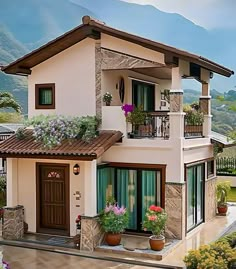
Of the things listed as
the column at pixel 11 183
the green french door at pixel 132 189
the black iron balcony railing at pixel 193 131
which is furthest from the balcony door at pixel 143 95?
the column at pixel 11 183

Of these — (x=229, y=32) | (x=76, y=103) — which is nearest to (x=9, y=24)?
(x=229, y=32)

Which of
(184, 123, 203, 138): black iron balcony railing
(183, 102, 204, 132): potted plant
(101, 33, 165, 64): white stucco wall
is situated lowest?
(184, 123, 203, 138): black iron balcony railing

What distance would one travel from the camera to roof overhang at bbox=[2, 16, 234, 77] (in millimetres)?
12665

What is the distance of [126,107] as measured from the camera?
1366 centimetres

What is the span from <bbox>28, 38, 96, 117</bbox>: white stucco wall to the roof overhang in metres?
0.25

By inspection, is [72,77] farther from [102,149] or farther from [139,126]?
[102,149]

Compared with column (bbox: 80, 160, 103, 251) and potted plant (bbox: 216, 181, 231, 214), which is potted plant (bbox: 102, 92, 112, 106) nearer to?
column (bbox: 80, 160, 103, 251)

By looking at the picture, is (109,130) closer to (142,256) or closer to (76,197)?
(76,197)

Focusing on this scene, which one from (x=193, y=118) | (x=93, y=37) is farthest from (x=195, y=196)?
(x=93, y=37)

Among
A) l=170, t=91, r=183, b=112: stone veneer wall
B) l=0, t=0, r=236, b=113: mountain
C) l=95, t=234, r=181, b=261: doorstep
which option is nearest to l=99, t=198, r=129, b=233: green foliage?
l=95, t=234, r=181, b=261: doorstep

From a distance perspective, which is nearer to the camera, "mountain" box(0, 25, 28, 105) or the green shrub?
the green shrub

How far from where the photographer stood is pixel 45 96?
15.3 metres

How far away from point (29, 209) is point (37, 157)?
2.29 meters

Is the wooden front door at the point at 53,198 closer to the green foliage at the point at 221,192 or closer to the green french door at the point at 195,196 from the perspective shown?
the green french door at the point at 195,196
